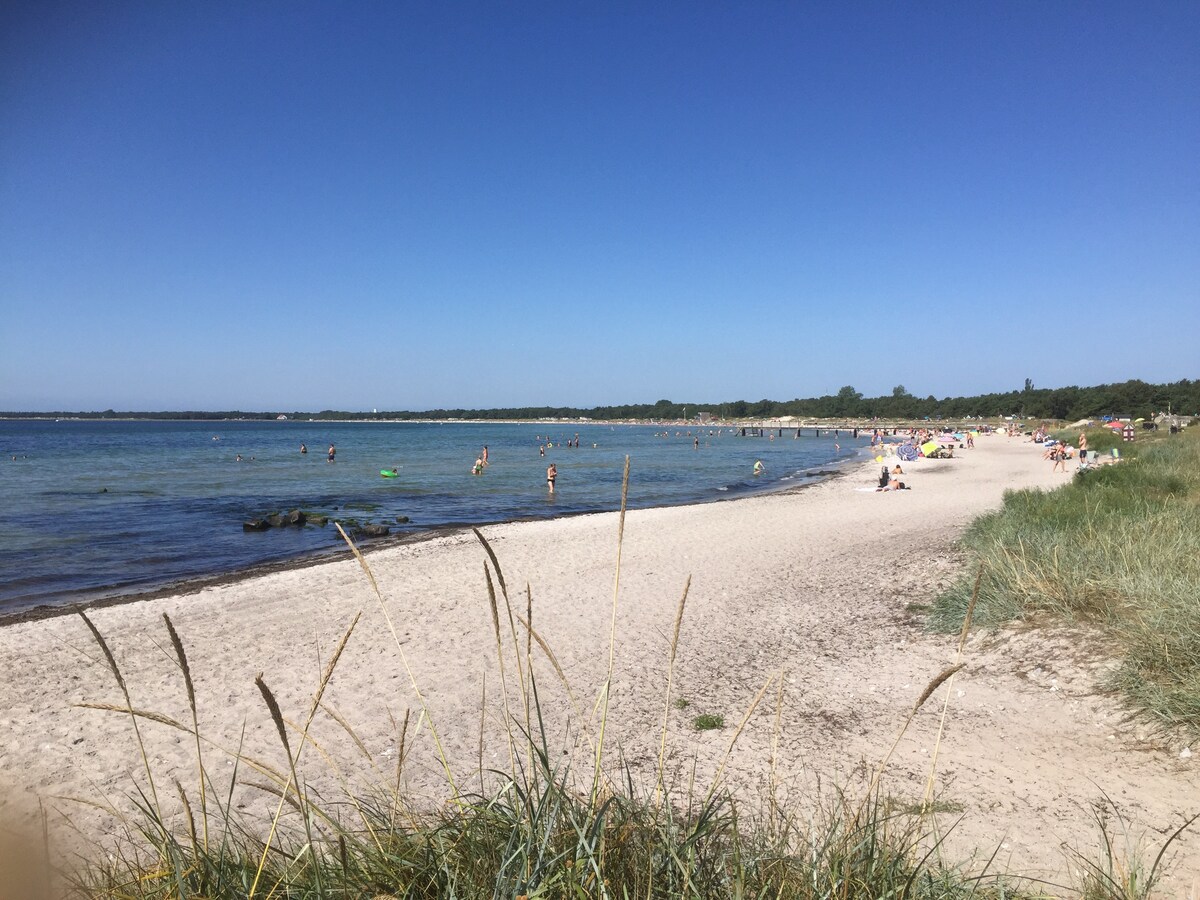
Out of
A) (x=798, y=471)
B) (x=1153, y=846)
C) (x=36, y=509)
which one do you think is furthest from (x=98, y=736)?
(x=798, y=471)

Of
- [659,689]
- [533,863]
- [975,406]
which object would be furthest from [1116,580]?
[975,406]

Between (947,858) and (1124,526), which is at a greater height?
(1124,526)

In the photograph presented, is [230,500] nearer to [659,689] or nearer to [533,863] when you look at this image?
[659,689]

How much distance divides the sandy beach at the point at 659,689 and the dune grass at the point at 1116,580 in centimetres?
27

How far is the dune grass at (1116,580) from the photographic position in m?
4.49

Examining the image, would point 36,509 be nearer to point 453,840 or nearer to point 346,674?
point 346,674

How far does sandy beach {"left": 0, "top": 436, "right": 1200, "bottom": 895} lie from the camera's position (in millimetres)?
3984

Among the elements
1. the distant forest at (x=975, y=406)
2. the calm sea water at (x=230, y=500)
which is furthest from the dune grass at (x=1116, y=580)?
the distant forest at (x=975, y=406)

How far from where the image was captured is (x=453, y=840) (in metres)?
2.00

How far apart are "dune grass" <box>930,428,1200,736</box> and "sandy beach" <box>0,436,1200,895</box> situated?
0.87 ft

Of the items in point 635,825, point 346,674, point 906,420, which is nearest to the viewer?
point 635,825

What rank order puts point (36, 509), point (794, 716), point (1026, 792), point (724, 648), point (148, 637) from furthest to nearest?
point (36, 509), point (148, 637), point (724, 648), point (794, 716), point (1026, 792)

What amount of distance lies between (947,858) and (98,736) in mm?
6102

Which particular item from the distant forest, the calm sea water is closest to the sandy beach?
the calm sea water
